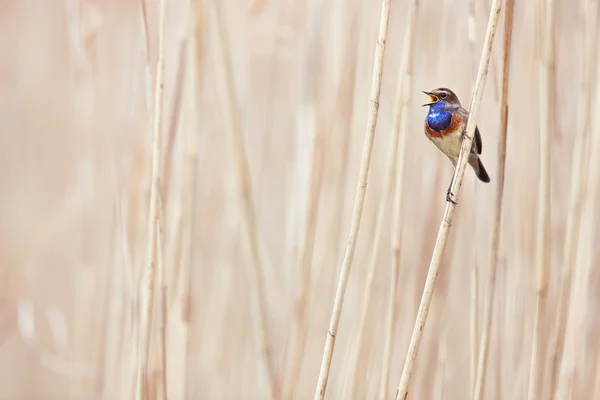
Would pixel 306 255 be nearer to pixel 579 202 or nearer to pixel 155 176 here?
pixel 155 176

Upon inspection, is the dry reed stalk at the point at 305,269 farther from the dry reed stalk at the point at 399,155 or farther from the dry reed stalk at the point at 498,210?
the dry reed stalk at the point at 498,210

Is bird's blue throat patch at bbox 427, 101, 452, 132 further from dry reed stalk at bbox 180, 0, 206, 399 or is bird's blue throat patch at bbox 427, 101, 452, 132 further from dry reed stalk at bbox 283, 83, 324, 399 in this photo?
dry reed stalk at bbox 180, 0, 206, 399

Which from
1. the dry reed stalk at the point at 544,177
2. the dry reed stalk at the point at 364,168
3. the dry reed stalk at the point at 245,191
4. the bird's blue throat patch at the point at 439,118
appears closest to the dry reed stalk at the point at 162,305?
the dry reed stalk at the point at 245,191

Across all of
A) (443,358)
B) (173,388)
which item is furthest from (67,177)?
(443,358)

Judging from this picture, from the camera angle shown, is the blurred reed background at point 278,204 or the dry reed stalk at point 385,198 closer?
the dry reed stalk at point 385,198

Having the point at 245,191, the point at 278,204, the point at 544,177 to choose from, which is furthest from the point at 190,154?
the point at 278,204

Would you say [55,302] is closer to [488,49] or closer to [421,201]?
[421,201]
